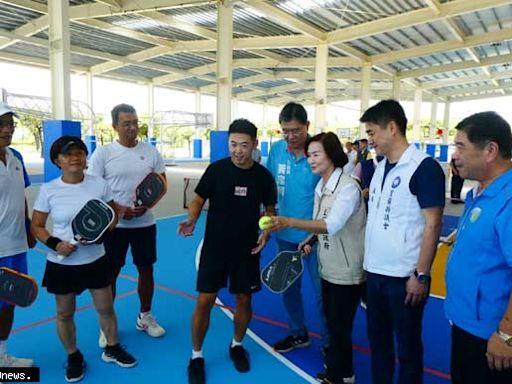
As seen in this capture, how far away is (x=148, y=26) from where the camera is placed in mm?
12727

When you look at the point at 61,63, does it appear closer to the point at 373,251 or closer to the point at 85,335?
the point at 85,335

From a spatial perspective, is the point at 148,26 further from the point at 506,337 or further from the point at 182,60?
the point at 506,337

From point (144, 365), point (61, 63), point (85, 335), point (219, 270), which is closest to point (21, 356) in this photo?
point (85, 335)

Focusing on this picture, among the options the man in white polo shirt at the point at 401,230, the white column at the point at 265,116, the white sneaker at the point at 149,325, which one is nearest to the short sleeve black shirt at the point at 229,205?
the man in white polo shirt at the point at 401,230

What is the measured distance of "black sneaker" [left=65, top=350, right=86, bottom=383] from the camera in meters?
2.50

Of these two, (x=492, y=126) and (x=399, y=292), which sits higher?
(x=492, y=126)

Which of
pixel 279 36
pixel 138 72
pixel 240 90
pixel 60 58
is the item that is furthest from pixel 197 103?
pixel 60 58

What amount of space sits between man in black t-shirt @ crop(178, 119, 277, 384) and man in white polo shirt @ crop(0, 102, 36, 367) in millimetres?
971

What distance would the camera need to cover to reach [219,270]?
2539 millimetres

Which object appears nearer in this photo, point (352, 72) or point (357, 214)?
point (357, 214)

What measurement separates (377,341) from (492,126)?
1201 millimetres

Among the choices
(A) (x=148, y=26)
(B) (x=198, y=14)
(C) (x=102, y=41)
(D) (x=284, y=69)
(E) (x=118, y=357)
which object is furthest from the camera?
(D) (x=284, y=69)

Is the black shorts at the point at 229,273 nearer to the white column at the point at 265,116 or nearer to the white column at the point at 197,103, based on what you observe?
the white column at the point at 197,103

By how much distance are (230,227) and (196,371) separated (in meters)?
0.92
